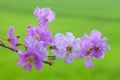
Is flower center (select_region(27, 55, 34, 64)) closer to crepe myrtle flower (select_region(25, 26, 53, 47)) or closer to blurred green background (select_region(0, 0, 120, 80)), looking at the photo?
crepe myrtle flower (select_region(25, 26, 53, 47))

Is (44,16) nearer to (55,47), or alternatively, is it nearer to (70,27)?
(55,47)

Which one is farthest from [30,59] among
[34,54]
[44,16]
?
[44,16]

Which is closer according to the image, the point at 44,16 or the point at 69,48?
the point at 69,48

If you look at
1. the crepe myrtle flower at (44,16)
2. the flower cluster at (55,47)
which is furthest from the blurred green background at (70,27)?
the flower cluster at (55,47)

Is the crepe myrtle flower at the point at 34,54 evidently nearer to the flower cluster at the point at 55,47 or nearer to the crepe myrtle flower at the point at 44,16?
the flower cluster at the point at 55,47

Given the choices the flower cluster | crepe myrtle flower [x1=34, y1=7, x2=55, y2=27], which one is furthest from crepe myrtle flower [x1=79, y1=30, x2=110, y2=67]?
crepe myrtle flower [x1=34, y1=7, x2=55, y2=27]

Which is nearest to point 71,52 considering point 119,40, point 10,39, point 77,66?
point 10,39
